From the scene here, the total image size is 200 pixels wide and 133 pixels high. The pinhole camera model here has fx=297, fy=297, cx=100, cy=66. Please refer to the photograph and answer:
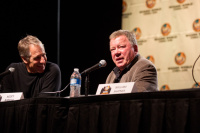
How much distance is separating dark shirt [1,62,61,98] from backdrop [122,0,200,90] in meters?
1.76

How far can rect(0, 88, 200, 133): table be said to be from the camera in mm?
1693

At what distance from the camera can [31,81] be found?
144 inches

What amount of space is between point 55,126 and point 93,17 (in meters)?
3.26

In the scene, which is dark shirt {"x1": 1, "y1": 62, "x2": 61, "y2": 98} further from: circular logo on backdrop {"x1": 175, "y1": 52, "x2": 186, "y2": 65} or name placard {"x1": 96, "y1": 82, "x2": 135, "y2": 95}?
circular logo on backdrop {"x1": 175, "y1": 52, "x2": 186, "y2": 65}

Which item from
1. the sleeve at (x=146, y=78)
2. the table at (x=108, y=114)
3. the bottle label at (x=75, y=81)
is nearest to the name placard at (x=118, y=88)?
the table at (x=108, y=114)

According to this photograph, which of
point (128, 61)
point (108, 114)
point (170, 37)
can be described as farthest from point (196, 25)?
point (108, 114)

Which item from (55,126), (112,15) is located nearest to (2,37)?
(112,15)

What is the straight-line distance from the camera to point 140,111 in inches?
73.2

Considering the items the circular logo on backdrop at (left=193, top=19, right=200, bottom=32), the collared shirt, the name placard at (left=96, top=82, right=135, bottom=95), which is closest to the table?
the name placard at (left=96, top=82, right=135, bottom=95)

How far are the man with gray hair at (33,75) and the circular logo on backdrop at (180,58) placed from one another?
1.89m

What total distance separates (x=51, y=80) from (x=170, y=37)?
6.73 feet

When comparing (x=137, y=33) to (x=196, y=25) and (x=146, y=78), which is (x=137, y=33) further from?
(x=146, y=78)

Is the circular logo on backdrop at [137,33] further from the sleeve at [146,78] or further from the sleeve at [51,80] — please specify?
the sleeve at [146,78]

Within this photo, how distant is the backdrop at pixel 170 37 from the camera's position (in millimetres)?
4434
